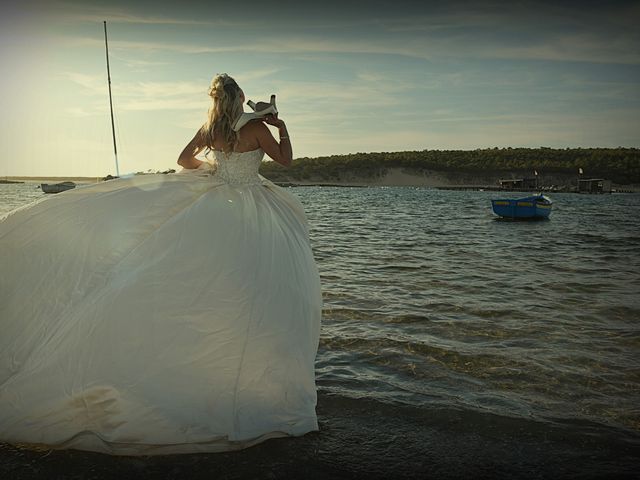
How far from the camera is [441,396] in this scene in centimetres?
490

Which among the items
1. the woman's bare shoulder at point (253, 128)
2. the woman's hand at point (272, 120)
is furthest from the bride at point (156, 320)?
the woman's hand at point (272, 120)

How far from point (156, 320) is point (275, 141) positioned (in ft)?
5.95

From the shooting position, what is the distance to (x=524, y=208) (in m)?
31.9

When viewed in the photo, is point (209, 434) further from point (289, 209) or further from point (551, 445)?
point (551, 445)

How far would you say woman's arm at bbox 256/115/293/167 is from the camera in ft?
14.4

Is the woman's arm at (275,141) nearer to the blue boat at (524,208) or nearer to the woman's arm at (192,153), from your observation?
the woman's arm at (192,153)

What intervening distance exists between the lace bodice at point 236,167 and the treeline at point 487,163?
155545mm

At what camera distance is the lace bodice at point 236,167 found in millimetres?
4375

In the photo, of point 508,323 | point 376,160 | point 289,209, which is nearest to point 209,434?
point 289,209

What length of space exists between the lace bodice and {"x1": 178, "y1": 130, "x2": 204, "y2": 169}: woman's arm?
0.19 meters

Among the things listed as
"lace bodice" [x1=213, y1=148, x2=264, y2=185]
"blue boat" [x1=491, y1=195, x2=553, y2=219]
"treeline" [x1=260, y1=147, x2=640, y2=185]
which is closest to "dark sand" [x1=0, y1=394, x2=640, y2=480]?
"lace bodice" [x1=213, y1=148, x2=264, y2=185]

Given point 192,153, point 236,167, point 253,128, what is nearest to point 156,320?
point 236,167

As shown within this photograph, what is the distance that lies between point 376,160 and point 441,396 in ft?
565

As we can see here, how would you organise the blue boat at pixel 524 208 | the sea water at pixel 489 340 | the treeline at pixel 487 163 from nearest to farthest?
the sea water at pixel 489 340
the blue boat at pixel 524 208
the treeline at pixel 487 163
